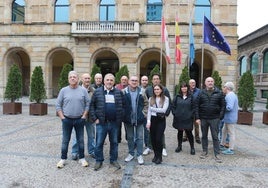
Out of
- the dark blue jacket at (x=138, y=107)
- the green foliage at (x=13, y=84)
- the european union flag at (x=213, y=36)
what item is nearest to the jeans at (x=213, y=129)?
the dark blue jacket at (x=138, y=107)

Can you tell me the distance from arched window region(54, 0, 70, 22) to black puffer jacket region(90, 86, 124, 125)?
1847 centimetres

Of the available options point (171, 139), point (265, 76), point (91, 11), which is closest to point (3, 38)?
point (91, 11)

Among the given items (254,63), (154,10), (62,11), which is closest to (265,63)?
(254,63)

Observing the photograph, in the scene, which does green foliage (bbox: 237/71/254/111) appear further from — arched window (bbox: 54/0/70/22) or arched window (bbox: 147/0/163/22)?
arched window (bbox: 54/0/70/22)

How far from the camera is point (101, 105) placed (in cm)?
527

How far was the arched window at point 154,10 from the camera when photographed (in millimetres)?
21031

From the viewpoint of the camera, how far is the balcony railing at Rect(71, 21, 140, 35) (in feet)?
66.8

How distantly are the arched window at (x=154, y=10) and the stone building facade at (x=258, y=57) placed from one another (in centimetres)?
1270

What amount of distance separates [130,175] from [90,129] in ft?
5.36

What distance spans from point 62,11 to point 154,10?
7984 millimetres

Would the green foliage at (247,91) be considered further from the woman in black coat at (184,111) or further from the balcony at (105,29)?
the balcony at (105,29)


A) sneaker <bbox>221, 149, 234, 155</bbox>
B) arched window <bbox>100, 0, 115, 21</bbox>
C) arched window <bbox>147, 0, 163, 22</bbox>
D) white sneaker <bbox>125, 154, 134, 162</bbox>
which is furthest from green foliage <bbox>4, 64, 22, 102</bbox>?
arched window <bbox>147, 0, 163, 22</bbox>

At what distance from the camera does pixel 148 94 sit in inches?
252

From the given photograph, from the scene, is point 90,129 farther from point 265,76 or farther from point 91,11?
point 265,76
